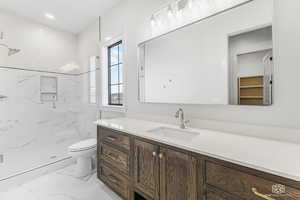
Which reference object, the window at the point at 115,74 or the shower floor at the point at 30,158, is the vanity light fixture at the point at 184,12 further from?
the shower floor at the point at 30,158

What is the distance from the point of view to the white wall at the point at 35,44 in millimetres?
2277

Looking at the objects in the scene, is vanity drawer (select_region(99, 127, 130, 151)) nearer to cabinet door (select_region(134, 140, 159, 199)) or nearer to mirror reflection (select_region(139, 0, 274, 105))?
cabinet door (select_region(134, 140, 159, 199))

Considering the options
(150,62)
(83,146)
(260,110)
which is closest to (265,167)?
(260,110)

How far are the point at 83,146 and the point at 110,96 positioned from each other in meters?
0.95

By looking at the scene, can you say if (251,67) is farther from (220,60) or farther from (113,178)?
(113,178)

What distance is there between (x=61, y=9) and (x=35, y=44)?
85cm

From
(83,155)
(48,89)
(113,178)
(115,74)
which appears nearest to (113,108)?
(115,74)

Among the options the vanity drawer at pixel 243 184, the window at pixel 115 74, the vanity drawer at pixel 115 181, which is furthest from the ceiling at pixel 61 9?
the vanity drawer at pixel 243 184

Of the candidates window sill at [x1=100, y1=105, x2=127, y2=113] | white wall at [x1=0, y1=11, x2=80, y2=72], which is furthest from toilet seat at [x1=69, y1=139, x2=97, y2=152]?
white wall at [x1=0, y1=11, x2=80, y2=72]

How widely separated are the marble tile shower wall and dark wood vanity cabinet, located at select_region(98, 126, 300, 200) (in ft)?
4.82

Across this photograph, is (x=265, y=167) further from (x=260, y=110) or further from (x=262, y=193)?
(x=260, y=110)

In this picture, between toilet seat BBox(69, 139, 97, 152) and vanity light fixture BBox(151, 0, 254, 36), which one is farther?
toilet seat BBox(69, 139, 97, 152)

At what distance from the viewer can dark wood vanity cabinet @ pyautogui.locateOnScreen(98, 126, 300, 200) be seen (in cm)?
65

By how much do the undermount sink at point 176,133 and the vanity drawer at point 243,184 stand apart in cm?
45
